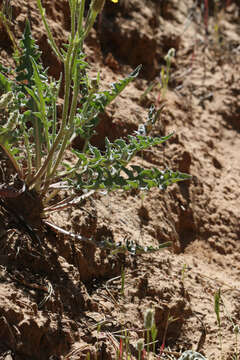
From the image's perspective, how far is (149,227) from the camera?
8.18 ft

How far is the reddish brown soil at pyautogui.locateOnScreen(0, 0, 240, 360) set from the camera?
1748 millimetres

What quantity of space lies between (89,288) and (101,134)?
1073mm

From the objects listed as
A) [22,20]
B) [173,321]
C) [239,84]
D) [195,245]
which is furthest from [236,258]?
[22,20]

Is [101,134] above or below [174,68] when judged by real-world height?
below

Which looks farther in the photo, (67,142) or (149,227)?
(149,227)

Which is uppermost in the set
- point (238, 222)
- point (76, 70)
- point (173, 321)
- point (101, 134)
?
point (76, 70)

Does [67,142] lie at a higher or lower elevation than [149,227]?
higher

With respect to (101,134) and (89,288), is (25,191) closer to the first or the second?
(89,288)

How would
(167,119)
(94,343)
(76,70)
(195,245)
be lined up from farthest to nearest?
(167,119)
(195,245)
(76,70)
(94,343)

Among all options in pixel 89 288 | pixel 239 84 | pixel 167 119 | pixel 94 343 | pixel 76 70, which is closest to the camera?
pixel 94 343

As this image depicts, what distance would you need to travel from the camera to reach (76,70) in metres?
1.89

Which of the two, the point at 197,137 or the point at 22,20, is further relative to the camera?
the point at 197,137

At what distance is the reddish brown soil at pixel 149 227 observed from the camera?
68.8 inches

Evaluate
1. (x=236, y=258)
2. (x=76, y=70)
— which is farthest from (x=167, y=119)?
(x=76, y=70)
